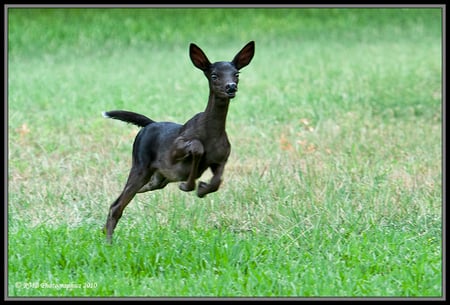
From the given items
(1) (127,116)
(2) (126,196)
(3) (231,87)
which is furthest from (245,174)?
(3) (231,87)

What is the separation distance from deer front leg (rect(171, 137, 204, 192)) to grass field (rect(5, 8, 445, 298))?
480mm

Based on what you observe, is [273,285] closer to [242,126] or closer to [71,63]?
[242,126]

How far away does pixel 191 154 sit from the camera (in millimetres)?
6629

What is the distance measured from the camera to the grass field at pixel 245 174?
20.8 ft

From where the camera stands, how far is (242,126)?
38.5 ft

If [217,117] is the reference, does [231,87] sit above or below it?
above

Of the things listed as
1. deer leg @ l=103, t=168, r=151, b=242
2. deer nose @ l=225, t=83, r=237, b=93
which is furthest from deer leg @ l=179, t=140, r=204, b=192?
deer leg @ l=103, t=168, r=151, b=242

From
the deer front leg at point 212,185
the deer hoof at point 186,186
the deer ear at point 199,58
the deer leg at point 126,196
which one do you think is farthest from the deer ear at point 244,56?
the deer leg at point 126,196

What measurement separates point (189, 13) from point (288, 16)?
2477 mm

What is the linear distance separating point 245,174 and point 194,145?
2787 mm

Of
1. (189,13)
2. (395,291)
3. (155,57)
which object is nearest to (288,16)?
(189,13)

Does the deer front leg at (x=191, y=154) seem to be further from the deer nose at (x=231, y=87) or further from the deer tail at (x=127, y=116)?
the deer tail at (x=127, y=116)

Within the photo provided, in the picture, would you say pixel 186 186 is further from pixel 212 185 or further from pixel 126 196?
pixel 126 196

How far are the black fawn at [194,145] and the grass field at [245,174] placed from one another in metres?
0.42
